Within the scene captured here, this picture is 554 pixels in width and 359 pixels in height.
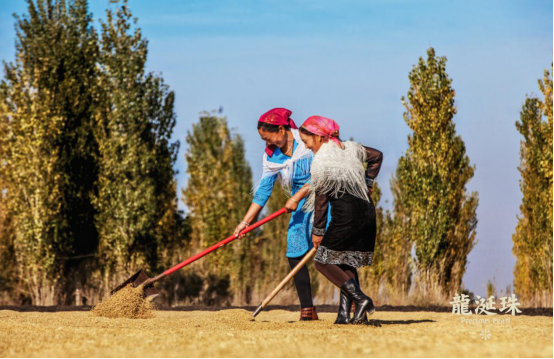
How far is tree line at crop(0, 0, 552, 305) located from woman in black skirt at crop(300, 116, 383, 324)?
7.12m

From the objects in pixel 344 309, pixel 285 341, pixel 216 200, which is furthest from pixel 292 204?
pixel 216 200

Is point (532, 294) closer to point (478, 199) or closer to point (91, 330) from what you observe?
point (478, 199)

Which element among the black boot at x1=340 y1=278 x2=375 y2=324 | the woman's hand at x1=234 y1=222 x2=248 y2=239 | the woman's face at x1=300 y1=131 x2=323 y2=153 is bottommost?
the black boot at x1=340 y1=278 x2=375 y2=324

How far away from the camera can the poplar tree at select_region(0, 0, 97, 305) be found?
15.2 metres

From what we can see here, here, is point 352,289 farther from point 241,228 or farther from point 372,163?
point 241,228

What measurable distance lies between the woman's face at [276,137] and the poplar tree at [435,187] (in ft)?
21.7

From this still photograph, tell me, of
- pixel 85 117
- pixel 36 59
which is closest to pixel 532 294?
pixel 85 117

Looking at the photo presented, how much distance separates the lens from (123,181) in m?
15.6

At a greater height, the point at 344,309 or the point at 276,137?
the point at 276,137

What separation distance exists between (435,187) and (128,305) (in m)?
7.39

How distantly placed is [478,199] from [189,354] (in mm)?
10050

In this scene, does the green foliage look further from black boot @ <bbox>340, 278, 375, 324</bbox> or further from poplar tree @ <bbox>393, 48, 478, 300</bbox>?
black boot @ <bbox>340, 278, 375, 324</bbox>

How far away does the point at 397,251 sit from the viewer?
13.4 m

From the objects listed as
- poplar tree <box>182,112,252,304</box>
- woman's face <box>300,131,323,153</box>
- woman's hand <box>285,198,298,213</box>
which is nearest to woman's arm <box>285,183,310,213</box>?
woman's hand <box>285,198,298,213</box>
